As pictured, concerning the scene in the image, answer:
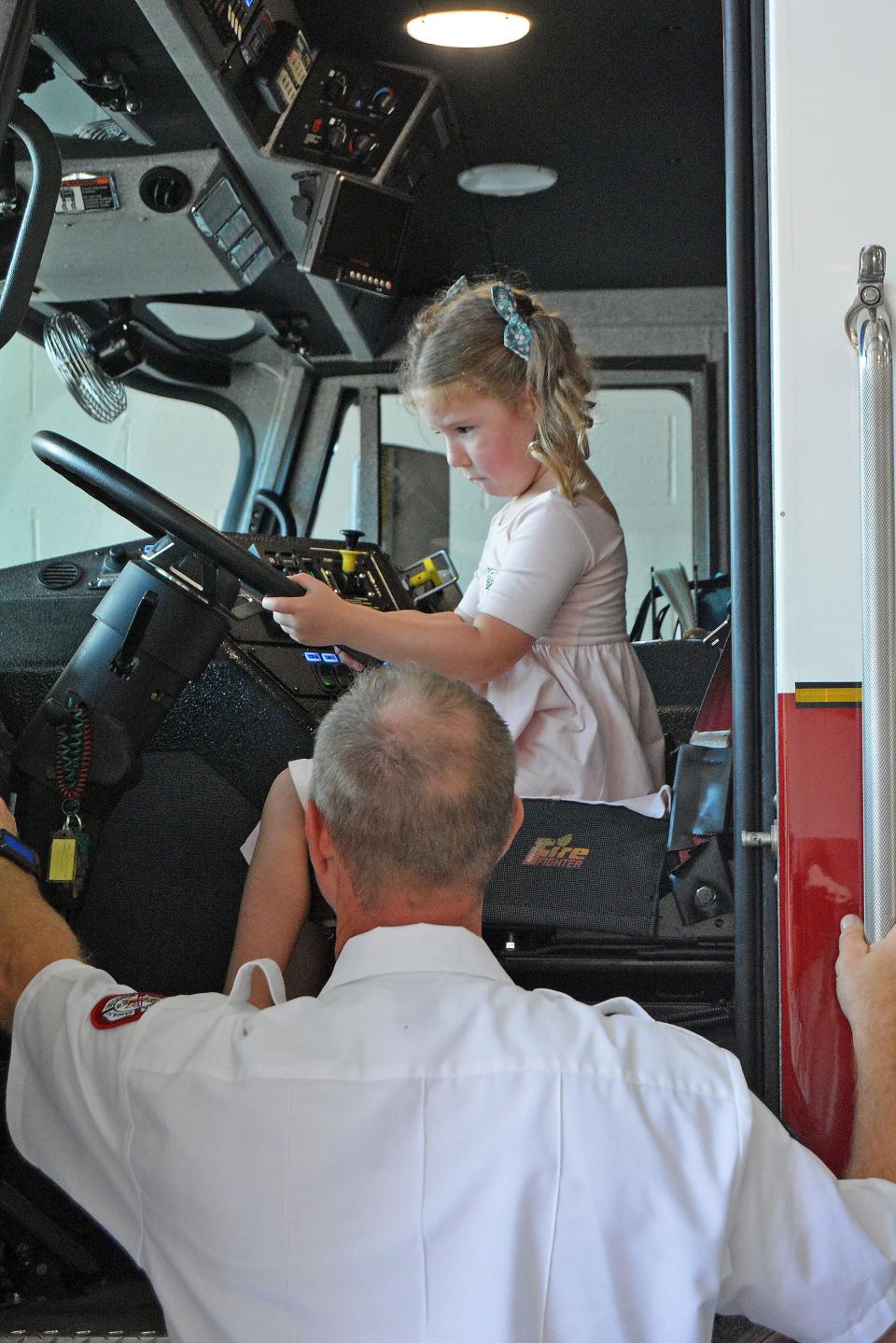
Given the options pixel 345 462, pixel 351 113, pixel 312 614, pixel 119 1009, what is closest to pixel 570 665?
pixel 312 614

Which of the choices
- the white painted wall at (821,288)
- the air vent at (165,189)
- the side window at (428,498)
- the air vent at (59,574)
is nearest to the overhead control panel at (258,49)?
the air vent at (165,189)

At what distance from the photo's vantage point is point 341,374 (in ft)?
14.1

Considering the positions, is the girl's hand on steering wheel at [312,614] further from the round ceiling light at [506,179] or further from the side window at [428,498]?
the side window at [428,498]

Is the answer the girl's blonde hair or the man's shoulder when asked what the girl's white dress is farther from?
the man's shoulder

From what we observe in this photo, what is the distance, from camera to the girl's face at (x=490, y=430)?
7.97ft

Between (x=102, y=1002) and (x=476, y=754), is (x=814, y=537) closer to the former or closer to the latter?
(x=476, y=754)

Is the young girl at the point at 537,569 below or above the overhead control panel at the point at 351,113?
below

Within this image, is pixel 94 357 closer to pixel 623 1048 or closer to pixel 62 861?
pixel 62 861

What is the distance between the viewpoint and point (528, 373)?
2432 mm

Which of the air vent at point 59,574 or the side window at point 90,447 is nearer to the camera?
the air vent at point 59,574

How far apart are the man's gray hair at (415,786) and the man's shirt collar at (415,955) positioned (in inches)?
1.8

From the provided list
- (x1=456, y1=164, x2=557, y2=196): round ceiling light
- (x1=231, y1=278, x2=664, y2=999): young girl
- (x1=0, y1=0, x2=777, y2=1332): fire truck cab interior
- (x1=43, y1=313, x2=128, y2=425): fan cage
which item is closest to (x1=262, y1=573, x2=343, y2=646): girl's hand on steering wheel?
(x1=0, y1=0, x2=777, y2=1332): fire truck cab interior

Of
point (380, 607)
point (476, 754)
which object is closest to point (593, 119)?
point (380, 607)

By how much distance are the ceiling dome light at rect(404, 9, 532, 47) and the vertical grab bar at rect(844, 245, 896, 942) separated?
1699 mm
